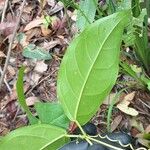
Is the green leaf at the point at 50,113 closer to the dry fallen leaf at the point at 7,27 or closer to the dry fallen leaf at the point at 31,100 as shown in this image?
the dry fallen leaf at the point at 31,100

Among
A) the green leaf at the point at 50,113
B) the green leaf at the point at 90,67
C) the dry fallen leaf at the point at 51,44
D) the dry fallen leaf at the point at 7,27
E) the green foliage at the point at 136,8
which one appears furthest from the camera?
the dry fallen leaf at the point at 7,27

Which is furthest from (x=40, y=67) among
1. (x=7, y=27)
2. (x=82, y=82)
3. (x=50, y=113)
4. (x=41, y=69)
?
(x=82, y=82)

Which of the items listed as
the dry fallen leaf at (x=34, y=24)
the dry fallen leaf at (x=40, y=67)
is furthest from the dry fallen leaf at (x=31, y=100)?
the dry fallen leaf at (x=34, y=24)

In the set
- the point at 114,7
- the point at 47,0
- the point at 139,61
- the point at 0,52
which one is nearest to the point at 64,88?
the point at 114,7

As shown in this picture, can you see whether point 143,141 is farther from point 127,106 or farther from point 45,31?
point 45,31

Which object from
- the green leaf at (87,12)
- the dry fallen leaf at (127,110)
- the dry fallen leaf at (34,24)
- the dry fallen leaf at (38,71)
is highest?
the green leaf at (87,12)

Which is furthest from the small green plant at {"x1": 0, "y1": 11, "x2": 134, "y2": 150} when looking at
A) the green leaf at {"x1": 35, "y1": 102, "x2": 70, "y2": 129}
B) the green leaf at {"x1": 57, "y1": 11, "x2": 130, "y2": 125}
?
the green leaf at {"x1": 35, "y1": 102, "x2": 70, "y2": 129}

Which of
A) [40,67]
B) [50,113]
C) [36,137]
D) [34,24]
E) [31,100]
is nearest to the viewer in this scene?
[36,137]
